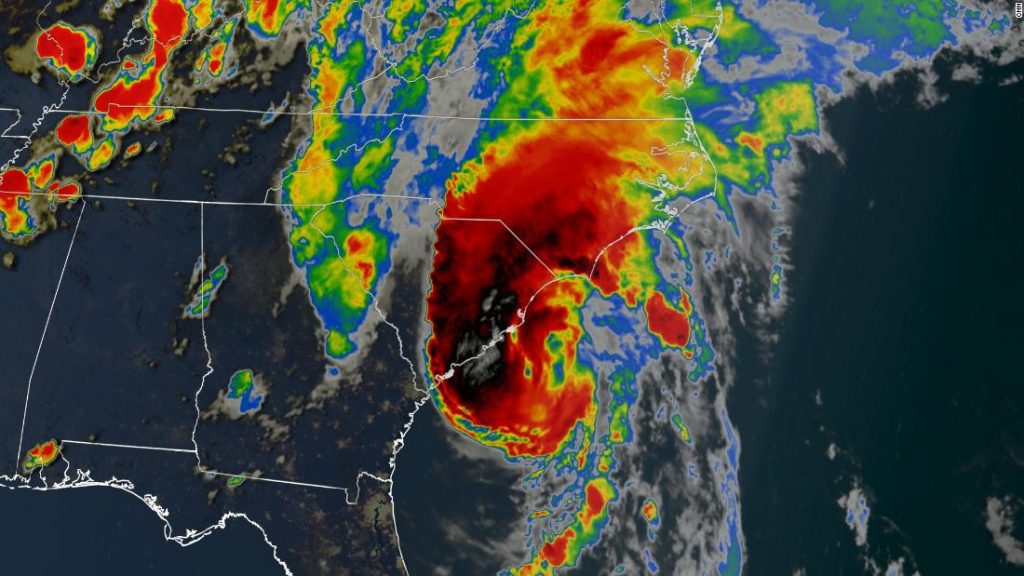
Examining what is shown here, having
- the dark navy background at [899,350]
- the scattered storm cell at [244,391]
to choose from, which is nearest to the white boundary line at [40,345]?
the scattered storm cell at [244,391]

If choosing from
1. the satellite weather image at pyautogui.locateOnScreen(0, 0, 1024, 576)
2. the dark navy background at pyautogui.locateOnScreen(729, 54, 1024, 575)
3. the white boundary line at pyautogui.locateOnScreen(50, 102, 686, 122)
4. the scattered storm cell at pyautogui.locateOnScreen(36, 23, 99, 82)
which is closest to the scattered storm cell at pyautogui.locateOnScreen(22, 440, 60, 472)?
the satellite weather image at pyautogui.locateOnScreen(0, 0, 1024, 576)

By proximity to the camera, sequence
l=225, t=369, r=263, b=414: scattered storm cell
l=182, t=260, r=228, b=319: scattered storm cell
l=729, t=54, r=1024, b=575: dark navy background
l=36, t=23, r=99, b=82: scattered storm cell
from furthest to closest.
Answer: l=36, t=23, r=99, b=82: scattered storm cell < l=182, t=260, r=228, b=319: scattered storm cell < l=225, t=369, r=263, b=414: scattered storm cell < l=729, t=54, r=1024, b=575: dark navy background

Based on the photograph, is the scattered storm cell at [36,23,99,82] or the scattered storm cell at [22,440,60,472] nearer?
the scattered storm cell at [22,440,60,472]

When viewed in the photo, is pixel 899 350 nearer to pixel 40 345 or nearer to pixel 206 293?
pixel 206 293

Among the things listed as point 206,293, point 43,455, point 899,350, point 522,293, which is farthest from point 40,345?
point 899,350

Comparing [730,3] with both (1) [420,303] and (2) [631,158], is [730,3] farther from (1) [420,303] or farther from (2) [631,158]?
(1) [420,303]

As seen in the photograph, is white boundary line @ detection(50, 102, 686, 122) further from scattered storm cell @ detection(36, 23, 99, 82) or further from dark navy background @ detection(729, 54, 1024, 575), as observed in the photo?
dark navy background @ detection(729, 54, 1024, 575)

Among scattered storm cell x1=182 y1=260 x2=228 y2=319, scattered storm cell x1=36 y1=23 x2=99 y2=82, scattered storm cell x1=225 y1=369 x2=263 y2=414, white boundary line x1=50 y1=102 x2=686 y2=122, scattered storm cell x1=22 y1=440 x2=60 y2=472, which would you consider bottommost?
scattered storm cell x1=22 y1=440 x2=60 y2=472
